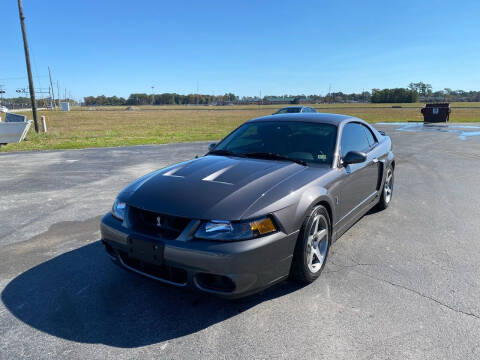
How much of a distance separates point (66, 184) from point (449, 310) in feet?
22.2

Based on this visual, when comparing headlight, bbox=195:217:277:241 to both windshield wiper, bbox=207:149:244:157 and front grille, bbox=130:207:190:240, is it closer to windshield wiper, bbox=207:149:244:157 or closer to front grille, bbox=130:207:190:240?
front grille, bbox=130:207:190:240

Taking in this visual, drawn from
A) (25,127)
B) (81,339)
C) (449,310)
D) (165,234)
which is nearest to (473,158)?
(449,310)

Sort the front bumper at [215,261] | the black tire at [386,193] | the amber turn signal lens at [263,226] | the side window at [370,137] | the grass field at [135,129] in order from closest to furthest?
1. the front bumper at [215,261]
2. the amber turn signal lens at [263,226]
3. the side window at [370,137]
4. the black tire at [386,193]
5. the grass field at [135,129]

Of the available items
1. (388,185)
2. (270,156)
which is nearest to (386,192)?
(388,185)

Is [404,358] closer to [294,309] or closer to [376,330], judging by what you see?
[376,330]

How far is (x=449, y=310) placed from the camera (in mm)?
2773

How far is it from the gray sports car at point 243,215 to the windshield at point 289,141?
11 mm

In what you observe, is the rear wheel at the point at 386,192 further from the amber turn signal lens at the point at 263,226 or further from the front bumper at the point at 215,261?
the amber turn signal lens at the point at 263,226

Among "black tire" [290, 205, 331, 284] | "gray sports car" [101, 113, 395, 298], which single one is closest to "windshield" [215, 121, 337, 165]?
"gray sports car" [101, 113, 395, 298]

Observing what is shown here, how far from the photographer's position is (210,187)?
9.73ft

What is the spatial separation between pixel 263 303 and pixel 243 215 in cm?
84

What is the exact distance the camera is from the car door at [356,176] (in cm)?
374

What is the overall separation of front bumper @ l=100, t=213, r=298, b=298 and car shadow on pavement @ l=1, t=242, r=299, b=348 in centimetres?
14

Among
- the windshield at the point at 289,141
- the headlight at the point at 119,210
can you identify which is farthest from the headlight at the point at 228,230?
the windshield at the point at 289,141
